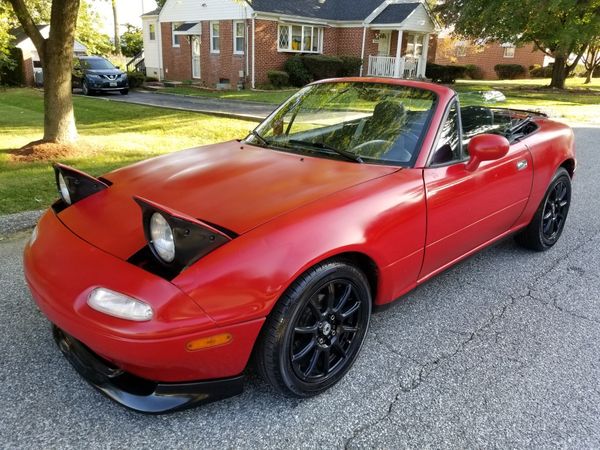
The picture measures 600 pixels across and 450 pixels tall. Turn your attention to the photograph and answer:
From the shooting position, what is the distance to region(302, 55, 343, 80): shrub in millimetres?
22438

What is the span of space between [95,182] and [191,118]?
30.2 feet

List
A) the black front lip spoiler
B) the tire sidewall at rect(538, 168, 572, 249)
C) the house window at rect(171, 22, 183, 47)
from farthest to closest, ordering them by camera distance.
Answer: the house window at rect(171, 22, 183, 47), the tire sidewall at rect(538, 168, 572, 249), the black front lip spoiler

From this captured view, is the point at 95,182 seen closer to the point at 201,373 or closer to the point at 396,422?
the point at 201,373

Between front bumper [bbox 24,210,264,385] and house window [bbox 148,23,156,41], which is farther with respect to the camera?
house window [bbox 148,23,156,41]

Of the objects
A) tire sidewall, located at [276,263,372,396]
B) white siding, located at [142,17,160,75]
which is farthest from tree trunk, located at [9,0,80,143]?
white siding, located at [142,17,160,75]

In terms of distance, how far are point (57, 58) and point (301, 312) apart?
6.61m

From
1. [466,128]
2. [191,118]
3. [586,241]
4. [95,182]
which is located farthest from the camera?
[191,118]

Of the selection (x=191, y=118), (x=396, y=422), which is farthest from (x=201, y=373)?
(x=191, y=118)

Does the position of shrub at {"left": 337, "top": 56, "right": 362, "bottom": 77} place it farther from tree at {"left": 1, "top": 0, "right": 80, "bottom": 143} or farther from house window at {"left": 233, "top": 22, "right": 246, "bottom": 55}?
tree at {"left": 1, "top": 0, "right": 80, "bottom": 143}

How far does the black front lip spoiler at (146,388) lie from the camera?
206cm

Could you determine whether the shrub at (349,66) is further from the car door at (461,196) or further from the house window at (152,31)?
the car door at (461,196)

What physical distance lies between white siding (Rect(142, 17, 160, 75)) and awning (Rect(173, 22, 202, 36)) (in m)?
2.40

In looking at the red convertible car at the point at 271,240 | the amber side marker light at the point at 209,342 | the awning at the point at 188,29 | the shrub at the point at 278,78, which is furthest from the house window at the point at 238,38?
the amber side marker light at the point at 209,342

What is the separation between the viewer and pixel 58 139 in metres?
7.57
